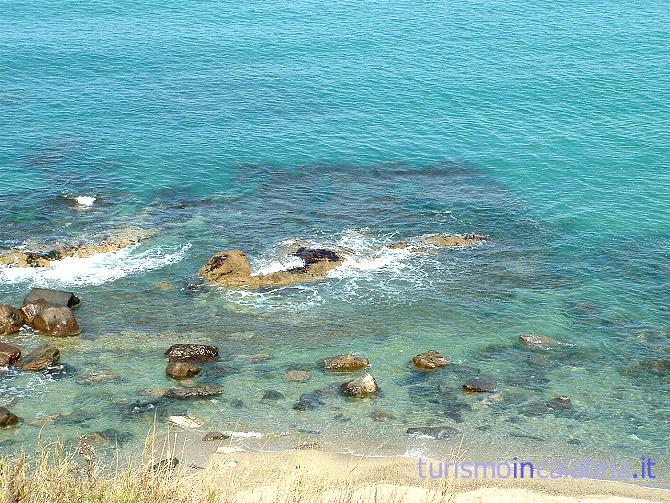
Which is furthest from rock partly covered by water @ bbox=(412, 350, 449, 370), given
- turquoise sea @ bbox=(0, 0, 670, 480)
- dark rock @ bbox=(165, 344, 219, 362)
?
dark rock @ bbox=(165, 344, 219, 362)

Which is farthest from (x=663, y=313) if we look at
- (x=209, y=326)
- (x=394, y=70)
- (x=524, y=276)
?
(x=394, y=70)

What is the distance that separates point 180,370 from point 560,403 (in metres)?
14.7

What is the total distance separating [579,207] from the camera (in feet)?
160

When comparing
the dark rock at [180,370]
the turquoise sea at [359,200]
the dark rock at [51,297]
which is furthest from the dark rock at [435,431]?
the dark rock at [51,297]

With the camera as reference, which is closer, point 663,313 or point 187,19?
point 663,313

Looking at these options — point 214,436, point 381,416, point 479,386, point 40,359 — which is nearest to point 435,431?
point 381,416

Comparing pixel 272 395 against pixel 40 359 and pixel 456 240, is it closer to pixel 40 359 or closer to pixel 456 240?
pixel 40 359

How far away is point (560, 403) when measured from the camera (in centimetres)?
3102

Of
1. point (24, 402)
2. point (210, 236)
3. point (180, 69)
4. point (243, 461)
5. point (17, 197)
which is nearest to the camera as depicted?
point (243, 461)

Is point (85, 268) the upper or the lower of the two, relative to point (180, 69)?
lower

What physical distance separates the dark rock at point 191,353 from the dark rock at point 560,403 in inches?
533

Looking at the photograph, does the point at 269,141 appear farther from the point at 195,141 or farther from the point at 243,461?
the point at 243,461

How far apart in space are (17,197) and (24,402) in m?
20.8

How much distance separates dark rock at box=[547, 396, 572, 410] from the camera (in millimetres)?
30797
